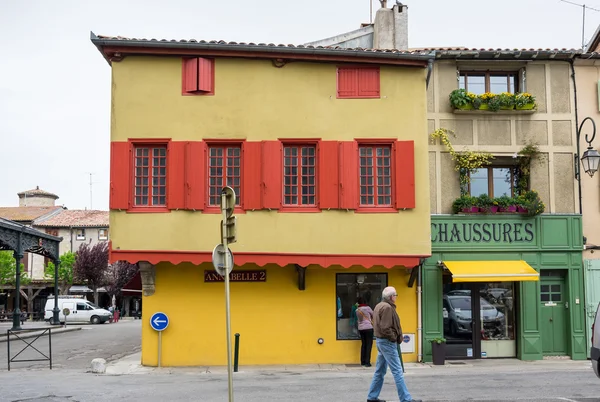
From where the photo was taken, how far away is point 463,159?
A: 1730 centimetres

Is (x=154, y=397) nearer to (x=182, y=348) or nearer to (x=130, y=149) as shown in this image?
(x=182, y=348)

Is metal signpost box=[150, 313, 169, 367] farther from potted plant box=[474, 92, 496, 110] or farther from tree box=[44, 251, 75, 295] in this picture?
tree box=[44, 251, 75, 295]

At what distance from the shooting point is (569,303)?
56.6ft

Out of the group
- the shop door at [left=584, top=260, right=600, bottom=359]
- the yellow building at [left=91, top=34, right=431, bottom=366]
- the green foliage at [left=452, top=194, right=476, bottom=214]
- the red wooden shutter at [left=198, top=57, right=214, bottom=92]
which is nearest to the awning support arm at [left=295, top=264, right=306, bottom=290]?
the yellow building at [left=91, top=34, right=431, bottom=366]

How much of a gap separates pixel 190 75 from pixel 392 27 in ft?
20.2

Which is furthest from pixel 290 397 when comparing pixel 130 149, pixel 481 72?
pixel 481 72

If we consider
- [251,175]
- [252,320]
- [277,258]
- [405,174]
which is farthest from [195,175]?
[405,174]

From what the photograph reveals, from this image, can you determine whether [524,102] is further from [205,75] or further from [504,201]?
[205,75]

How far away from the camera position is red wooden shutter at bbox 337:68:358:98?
55.1ft

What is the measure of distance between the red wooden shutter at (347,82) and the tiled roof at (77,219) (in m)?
44.8

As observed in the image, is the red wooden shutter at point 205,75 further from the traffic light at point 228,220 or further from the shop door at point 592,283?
the shop door at point 592,283

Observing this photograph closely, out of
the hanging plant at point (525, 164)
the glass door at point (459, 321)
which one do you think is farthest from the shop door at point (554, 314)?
the hanging plant at point (525, 164)

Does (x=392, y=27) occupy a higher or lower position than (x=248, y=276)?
higher

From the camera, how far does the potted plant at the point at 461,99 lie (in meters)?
17.4
